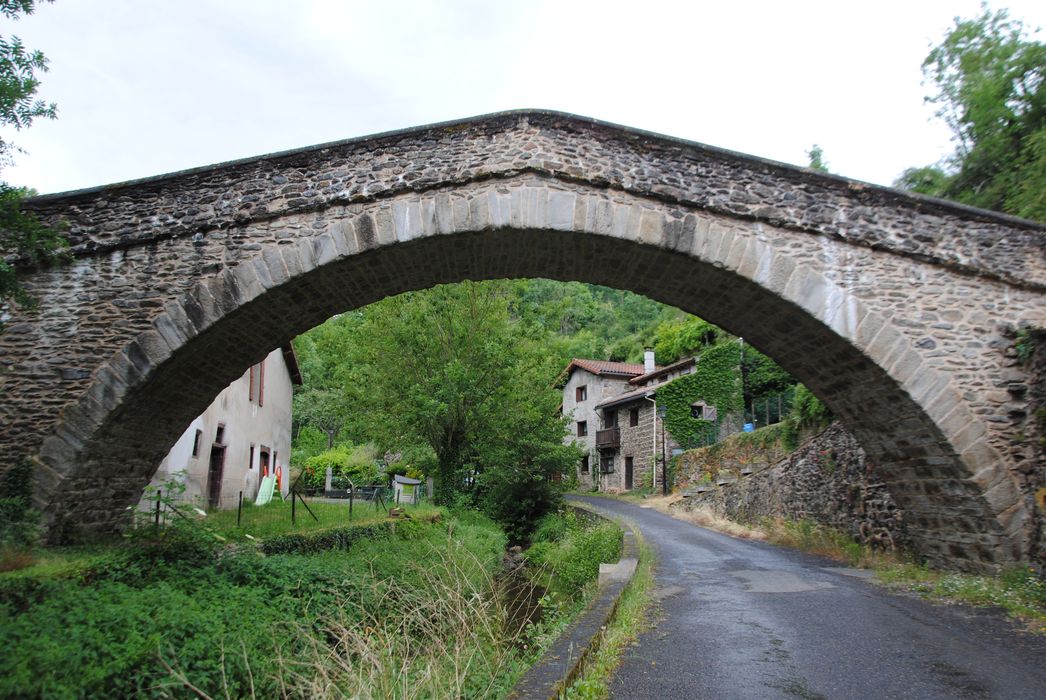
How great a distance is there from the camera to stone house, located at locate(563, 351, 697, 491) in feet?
87.1

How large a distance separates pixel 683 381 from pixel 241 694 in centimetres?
2170

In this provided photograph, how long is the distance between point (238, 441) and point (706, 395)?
16701mm

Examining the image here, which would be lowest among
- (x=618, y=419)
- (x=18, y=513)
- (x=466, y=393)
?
(x=18, y=513)

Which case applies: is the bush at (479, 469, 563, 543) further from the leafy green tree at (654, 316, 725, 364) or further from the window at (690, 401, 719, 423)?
the leafy green tree at (654, 316, 725, 364)

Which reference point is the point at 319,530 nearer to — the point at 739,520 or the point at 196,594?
the point at 196,594

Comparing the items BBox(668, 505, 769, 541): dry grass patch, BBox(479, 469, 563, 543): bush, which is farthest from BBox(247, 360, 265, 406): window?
BBox(668, 505, 769, 541): dry grass patch

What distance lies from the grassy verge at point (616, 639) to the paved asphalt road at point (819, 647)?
0.08 metres

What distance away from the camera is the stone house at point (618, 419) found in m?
26.5

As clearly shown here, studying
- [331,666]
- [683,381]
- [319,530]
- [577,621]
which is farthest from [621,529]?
[683,381]

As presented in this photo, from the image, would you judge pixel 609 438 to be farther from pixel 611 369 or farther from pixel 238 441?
pixel 238 441

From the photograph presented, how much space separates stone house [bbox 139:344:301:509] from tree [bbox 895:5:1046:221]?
1434 centimetres

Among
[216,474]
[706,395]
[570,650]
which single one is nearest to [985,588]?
[570,650]

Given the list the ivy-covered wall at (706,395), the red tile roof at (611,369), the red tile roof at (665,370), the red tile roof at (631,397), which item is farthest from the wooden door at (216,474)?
the red tile roof at (611,369)

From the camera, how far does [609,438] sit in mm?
29750
